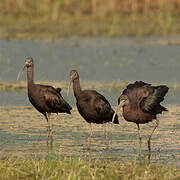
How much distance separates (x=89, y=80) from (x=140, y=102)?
607cm

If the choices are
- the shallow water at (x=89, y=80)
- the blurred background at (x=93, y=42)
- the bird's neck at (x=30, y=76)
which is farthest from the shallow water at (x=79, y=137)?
the blurred background at (x=93, y=42)

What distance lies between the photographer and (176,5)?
2833 cm

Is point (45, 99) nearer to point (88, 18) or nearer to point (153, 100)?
point (153, 100)

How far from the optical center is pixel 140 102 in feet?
34.9

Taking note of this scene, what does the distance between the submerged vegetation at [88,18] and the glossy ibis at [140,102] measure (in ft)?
46.6

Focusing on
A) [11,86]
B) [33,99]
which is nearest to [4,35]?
[11,86]

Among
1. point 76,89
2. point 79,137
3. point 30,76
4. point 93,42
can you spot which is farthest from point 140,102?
point 93,42

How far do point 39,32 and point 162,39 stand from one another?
4.50m

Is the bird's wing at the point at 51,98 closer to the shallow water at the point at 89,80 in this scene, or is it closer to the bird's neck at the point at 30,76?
the bird's neck at the point at 30,76

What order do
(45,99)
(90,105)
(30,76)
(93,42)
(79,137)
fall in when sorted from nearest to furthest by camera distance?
(90,105), (79,137), (45,99), (30,76), (93,42)

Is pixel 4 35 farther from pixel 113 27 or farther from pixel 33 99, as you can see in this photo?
pixel 33 99

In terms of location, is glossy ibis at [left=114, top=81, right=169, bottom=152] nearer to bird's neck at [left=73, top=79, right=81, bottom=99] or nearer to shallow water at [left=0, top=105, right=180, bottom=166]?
shallow water at [left=0, top=105, right=180, bottom=166]

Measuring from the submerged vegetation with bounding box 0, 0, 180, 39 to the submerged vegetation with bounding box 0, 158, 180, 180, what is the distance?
1636 cm

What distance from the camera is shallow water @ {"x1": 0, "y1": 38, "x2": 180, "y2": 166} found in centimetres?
1034
